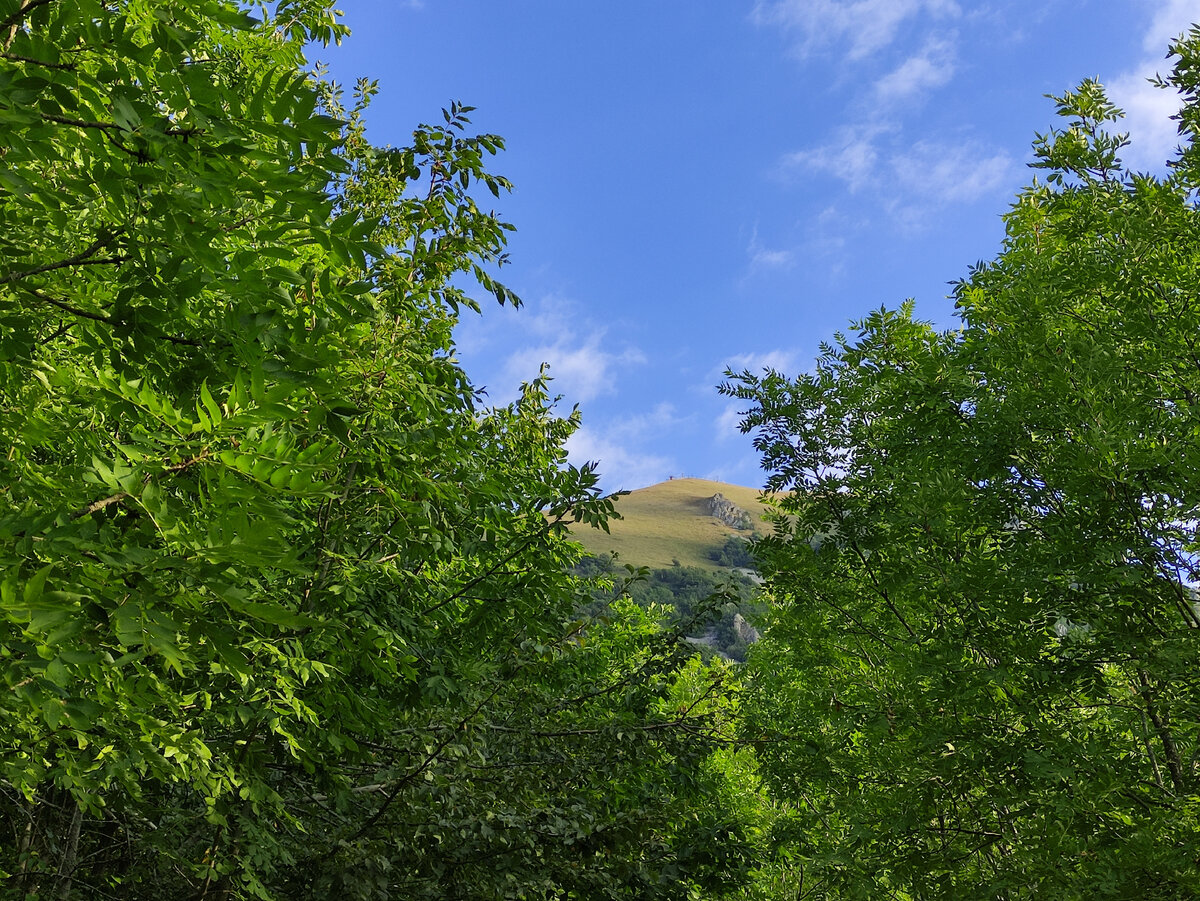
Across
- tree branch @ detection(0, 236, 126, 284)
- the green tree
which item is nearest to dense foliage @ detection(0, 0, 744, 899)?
tree branch @ detection(0, 236, 126, 284)

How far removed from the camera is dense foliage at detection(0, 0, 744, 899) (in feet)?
6.82

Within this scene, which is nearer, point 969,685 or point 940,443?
point 969,685

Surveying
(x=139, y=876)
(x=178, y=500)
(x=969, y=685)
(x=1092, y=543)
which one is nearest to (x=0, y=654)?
(x=178, y=500)

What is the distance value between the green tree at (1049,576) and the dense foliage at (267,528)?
1.79 m

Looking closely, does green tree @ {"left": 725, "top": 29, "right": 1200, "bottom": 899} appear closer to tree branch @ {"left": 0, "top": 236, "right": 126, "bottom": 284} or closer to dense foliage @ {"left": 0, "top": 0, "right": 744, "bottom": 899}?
dense foliage @ {"left": 0, "top": 0, "right": 744, "bottom": 899}

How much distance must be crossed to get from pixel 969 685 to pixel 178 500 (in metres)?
4.67

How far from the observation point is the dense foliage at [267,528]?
6.82 ft

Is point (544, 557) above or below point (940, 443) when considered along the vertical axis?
below

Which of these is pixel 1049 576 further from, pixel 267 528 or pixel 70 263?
pixel 70 263

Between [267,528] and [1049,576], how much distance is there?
17.0 ft

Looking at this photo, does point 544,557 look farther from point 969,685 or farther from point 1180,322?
point 1180,322

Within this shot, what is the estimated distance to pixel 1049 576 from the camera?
5270 mm

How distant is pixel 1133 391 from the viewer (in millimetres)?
5191

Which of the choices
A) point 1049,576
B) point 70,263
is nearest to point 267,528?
point 70,263
